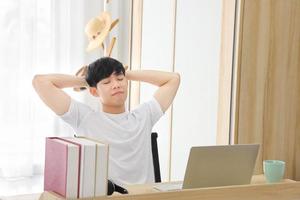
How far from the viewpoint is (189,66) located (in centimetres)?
303

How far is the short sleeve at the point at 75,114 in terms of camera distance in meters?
1.89

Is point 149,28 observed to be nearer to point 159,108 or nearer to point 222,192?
point 159,108

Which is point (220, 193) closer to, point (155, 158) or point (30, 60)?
point (155, 158)

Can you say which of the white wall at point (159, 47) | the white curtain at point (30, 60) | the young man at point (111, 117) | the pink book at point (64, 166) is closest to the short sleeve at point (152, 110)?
the young man at point (111, 117)

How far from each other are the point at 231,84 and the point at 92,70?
907mm

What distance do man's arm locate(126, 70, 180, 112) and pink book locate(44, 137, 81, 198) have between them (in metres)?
0.86

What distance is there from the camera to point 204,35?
114 inches

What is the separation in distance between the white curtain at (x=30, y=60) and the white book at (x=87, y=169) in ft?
9.51

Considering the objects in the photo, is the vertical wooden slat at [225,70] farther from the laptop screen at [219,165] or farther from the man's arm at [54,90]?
the laptop screen at [219,165]

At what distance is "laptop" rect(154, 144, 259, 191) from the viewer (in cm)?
139

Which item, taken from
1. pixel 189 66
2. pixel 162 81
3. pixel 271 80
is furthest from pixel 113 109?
pixel 189 66

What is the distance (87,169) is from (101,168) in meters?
0.04

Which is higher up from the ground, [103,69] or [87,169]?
[103,69]

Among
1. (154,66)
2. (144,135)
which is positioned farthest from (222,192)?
(154,66)
